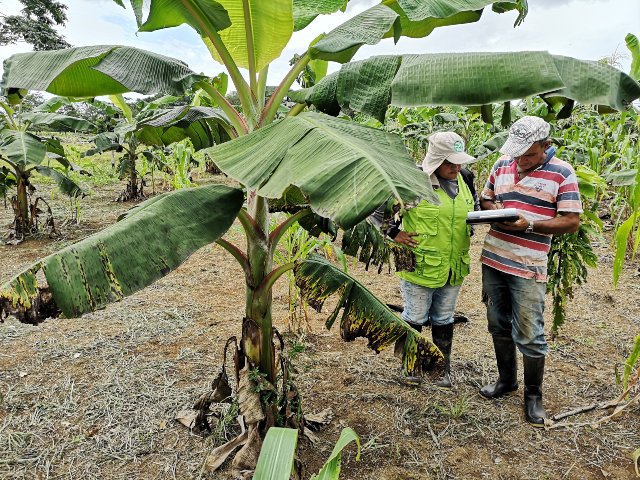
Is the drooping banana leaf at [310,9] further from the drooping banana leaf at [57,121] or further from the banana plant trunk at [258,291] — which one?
the drooping banana leaf at [57,121]

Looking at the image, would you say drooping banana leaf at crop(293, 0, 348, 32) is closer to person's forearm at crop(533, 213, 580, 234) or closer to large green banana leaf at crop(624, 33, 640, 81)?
person's forearm at crop(533, 213, 580, 234)

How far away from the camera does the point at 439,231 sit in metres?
2.66

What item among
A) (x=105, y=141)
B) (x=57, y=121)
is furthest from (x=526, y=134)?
(x=105, y=141)

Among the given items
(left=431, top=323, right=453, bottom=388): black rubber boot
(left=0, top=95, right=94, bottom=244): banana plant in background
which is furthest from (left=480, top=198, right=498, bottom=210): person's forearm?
(left=0, top=95, right=94, bottom=244): banana plant in background

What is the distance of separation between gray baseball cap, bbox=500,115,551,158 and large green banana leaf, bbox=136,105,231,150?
154 centimetres

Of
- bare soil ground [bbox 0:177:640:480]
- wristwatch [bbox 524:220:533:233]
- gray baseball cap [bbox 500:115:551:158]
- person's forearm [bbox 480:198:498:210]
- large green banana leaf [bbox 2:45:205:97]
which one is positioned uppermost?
large green banana leaf [bbox 2:45:205:97]

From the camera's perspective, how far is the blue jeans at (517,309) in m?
2.53

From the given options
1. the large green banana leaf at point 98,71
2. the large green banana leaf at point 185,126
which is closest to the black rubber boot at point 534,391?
the large green banana leaf at point 185,126

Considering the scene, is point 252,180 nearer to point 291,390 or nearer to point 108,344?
point 291,390

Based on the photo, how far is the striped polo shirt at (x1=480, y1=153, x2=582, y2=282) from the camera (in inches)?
95.1

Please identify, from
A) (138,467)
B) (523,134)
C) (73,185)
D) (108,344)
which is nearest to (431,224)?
(523,134)

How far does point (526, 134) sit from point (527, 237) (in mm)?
598

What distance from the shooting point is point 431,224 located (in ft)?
8.70

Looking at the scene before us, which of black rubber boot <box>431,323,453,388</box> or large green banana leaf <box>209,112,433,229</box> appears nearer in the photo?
large green banana leaf <box>209,112,433,229</box>
